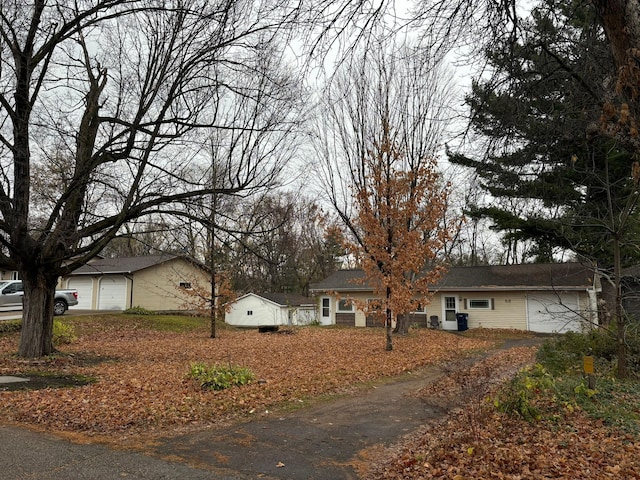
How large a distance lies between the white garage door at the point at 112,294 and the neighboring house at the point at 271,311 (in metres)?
7.03

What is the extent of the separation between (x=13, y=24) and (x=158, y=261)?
22.1 m

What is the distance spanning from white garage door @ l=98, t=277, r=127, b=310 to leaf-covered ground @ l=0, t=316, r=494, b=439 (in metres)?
11.9

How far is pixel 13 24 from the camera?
9.77 meters

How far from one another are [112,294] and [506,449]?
2975 cm

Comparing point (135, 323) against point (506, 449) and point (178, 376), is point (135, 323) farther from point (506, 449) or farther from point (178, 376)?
point (506, 449)

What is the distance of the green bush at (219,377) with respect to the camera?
25.3 ft

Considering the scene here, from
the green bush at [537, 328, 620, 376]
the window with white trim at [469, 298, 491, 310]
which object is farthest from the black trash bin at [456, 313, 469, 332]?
the green bush at [537, 328, 620, 376]

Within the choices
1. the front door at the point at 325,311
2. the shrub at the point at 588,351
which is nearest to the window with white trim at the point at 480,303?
the front door at the point at 325,311

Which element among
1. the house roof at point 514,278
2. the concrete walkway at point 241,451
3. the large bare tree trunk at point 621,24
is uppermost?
the large bare tree trunk at point 621,24

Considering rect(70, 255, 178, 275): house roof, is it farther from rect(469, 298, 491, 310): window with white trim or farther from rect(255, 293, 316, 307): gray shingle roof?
rect(469, 298, 491, 310): window with white trim

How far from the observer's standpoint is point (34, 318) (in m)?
11.1

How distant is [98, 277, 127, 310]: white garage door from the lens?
29484 millimetres

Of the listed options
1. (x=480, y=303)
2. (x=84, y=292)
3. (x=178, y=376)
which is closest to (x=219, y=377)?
(x=178, y=376)

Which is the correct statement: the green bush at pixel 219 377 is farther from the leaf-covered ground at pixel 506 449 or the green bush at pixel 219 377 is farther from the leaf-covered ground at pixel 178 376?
the leaf-covered ground at pixel 506 449
